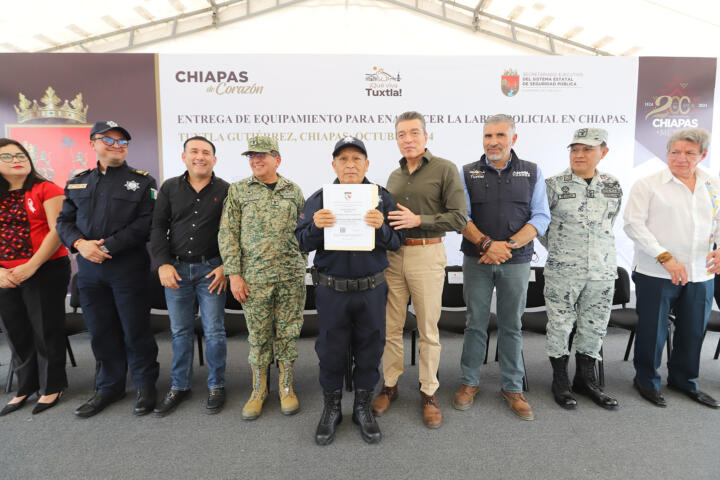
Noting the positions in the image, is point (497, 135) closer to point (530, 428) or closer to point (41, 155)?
point (530, 428)

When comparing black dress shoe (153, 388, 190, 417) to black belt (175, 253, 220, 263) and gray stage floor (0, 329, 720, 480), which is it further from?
black belt (175, 253, 220, 263)

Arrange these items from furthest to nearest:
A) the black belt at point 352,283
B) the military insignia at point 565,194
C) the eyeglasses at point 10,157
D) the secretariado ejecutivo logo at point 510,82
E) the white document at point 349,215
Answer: the secretariado ejecutivo logo at point 510,82, the military insignia at point 565,194, the eyeglasses at point 10,157, the black belt at point 352,283, the white document at point 349,215

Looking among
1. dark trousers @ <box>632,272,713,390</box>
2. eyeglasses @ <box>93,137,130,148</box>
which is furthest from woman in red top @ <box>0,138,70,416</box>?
dark trousers @ <box>632,272,713,390</box>

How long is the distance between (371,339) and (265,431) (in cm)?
94

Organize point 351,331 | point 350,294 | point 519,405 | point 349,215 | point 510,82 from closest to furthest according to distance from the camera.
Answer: point 349,215 < point 350,294 < point 351,331 < point 519,405 < point 510,82

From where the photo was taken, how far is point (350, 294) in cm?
206

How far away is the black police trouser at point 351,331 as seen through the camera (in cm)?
208

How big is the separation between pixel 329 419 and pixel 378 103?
10.4 ft

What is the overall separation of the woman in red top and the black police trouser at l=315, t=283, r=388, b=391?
2.00 metres

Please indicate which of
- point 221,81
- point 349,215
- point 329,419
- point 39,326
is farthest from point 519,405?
point 221,81

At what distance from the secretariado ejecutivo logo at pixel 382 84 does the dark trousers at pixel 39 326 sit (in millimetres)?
3216

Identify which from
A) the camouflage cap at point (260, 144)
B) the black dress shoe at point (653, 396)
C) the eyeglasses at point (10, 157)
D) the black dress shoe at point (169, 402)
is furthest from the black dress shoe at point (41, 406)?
the black dress shoe at point (653, 396)

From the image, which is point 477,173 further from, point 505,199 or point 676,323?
point 676,323

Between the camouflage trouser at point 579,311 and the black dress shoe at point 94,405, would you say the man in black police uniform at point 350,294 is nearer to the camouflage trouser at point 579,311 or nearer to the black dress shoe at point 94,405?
the camouflage trouser at point 579,311
